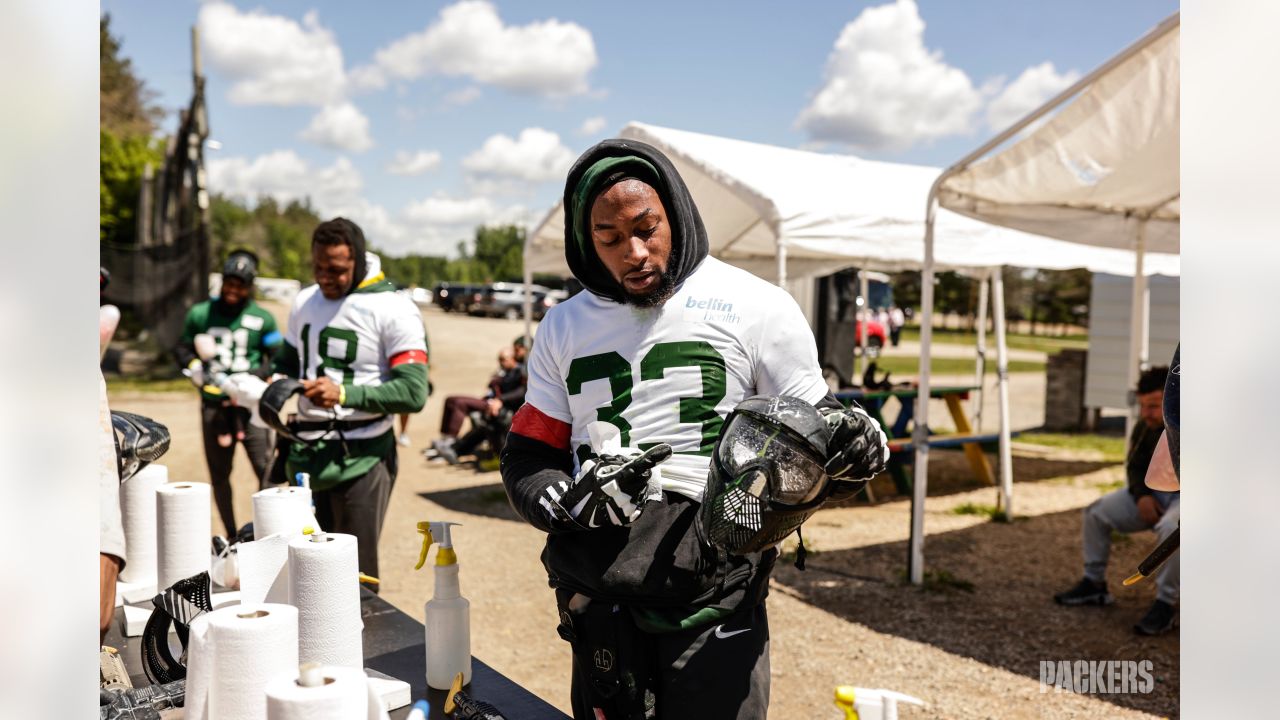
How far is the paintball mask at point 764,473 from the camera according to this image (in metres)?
1.41

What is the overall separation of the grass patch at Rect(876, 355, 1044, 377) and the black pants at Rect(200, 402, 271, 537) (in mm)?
17385

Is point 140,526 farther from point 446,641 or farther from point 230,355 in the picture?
point 230,355

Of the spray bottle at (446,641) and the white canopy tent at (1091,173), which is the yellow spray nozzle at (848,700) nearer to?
the spray bottle at (446,641)

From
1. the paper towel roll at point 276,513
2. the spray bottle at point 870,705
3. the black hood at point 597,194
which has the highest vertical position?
the black hood at point 597,194

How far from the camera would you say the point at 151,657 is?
1910mm

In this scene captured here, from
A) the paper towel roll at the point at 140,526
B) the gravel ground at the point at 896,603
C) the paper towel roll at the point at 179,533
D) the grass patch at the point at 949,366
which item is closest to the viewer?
the paper towel roll at the point at 179,533

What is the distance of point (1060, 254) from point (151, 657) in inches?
345

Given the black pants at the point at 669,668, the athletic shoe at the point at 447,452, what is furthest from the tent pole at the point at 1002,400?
the black pants at the point at 669,668

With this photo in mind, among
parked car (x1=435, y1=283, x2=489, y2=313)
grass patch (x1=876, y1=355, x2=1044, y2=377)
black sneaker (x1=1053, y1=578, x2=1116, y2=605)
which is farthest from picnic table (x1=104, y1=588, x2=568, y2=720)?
parked car (x1=435, y1=283, x2=489, y2=313)

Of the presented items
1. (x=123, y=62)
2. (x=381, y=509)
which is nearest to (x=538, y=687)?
(x=381, y=509)

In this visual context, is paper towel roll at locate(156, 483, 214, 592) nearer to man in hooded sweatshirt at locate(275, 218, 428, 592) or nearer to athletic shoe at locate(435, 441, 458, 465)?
man in hooded sweatshirt at locate(275, 218, 428, 592)

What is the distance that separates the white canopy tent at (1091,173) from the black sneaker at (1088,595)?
0.88 meters

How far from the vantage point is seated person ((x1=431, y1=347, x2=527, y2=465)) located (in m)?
9.93
